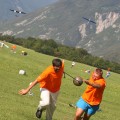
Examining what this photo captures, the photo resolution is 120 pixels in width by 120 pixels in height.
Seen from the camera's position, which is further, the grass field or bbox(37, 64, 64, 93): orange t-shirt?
the grass field

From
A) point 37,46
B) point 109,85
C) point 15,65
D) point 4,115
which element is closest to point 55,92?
point 4,115

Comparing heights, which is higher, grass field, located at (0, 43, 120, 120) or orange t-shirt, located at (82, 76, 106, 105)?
orange t-shirt, located at (82, 76, 106, 105)

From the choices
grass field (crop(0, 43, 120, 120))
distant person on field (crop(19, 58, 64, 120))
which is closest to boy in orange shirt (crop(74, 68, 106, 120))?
distant person on field (crop(19, 58, 64, 120))

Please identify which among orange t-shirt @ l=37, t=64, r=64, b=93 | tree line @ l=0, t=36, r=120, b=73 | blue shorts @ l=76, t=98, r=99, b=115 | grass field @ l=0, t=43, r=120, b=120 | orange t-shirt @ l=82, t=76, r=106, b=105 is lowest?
grass field @ l=0, t=43, r=120, b=120

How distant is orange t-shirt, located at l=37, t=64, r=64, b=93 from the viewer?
54.2 feet

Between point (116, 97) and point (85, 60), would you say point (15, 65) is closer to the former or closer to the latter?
point (116, 97)

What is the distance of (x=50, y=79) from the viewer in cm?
1675

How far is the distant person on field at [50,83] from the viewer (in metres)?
16.5

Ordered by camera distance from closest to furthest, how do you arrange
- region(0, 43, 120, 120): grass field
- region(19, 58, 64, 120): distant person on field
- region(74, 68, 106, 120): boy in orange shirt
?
region(19, 58, 64, 120): distant person on field < region(74, 68, 106, 120): boy in orange shirt < region(0, 43, 120, 120): grass field

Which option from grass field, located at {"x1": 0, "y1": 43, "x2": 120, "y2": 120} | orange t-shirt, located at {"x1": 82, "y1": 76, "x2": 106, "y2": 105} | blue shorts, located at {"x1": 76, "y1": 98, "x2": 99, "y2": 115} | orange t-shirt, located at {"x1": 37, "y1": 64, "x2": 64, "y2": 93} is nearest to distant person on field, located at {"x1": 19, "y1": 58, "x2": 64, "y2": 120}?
orange t-shirt, located at {"x1": 37, "y1": 64, "x2": 64, "y2": 93}

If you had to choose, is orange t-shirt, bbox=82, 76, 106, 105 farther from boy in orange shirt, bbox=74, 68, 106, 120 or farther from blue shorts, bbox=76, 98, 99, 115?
blue shorts, bbox=76, 98, 99, 115

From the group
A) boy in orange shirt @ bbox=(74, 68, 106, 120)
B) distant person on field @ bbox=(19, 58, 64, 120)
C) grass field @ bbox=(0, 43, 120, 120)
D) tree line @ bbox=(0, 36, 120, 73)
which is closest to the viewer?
distant person on field @ bbox=(19, 58, 64, 120)

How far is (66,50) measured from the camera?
134m

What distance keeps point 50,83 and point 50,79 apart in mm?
221
